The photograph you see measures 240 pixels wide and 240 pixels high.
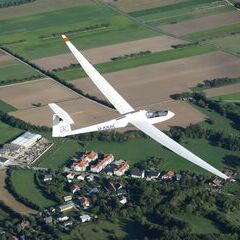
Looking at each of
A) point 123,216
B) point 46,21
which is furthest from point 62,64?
point 123,216

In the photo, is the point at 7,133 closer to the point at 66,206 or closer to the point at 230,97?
the point at 66,206

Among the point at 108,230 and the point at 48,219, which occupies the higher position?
the point at 48,219

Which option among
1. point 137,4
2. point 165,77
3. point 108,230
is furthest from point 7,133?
point 137,4

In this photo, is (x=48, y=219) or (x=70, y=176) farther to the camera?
(x=70, y=176)

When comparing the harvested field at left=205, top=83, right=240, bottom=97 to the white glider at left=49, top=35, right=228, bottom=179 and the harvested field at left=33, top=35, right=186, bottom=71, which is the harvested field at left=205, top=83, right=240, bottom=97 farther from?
the white glider at left=49, top=35, right=228, bottom=179

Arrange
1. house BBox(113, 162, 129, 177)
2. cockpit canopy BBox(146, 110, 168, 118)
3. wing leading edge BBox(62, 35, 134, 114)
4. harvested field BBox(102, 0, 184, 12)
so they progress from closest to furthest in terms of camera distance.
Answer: cockpit canopy BBox(146, 110, 168, 118), wing leading edge BBox(62, 35, 134, 114), house BBox(113, 162, 129, 177), harvested field BBox(102, 0, 184, 12)

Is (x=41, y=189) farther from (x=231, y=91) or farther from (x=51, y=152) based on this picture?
(x=231, y=91)

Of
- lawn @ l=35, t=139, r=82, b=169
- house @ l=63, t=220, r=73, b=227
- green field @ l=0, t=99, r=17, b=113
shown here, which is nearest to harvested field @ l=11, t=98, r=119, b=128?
green field @ l=0, t=99, r=17, b=113
